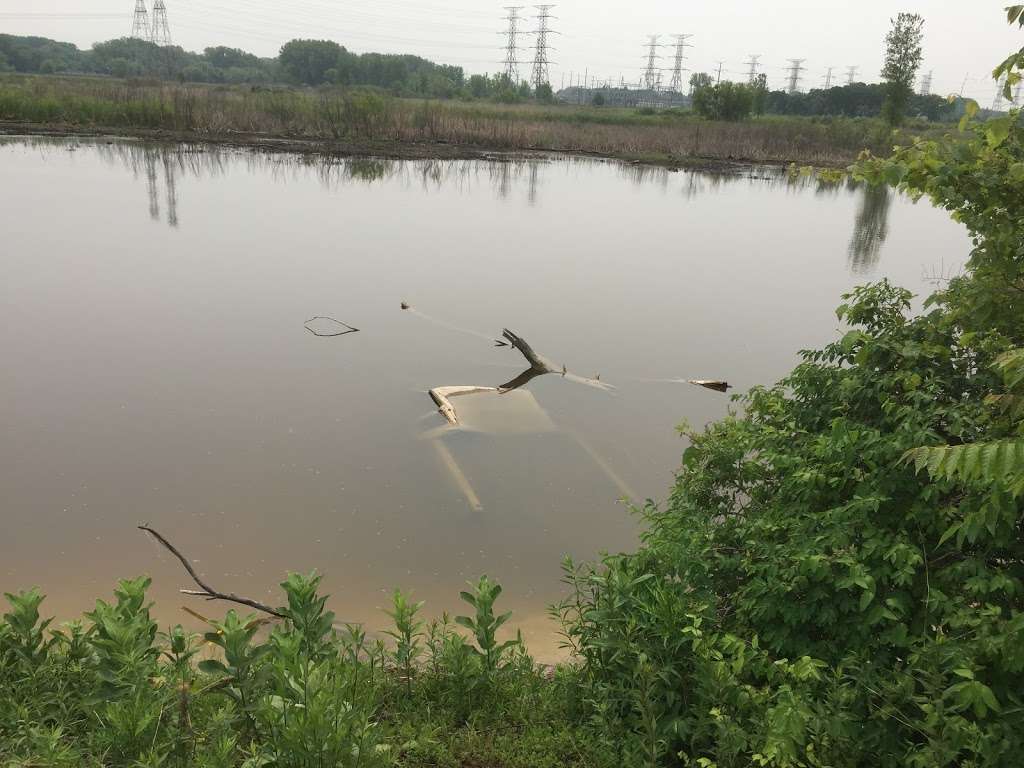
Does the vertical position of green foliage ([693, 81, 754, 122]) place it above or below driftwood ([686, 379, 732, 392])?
above

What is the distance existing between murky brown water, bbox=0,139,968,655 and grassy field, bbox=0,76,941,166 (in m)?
12.4

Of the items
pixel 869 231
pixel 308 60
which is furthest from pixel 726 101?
pixel 308 60

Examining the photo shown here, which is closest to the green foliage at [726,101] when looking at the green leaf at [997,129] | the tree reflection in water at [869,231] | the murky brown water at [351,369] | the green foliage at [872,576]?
the tree reflection in water at [869,231]

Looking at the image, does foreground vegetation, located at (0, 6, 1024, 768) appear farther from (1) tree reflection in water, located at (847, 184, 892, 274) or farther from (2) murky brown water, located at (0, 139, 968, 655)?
(1) tree reflection in water, located at (847, 184, 892, 274)

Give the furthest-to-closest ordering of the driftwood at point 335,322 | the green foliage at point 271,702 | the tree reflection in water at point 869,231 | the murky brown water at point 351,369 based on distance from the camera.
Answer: the tree reflection in water at point 869,231 → the driftwood at point 335,322 → the murky brown water at point 351,369 → the green foliage at point 271,702

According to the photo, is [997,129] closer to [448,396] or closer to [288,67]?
[448,396]

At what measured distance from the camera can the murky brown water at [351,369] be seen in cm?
523

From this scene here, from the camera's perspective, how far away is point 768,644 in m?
3.05

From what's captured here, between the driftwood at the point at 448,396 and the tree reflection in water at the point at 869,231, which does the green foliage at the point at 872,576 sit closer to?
the driftwood at the point at 448,396

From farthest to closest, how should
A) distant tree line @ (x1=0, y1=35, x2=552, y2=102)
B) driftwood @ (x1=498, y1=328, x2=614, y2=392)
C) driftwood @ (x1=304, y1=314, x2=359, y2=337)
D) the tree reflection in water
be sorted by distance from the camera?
distant tree line @ (x1=0, y1=35, x2=552, y2=102)
the tree reflection in water
driftwood @ (x1=304, y1=314, x2=359, y2=337)
driftwood @ (x1=498, y1=328, x2=614, y2=392)

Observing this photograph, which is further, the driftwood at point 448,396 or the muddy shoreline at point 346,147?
the muddy shoreline at point 346,147

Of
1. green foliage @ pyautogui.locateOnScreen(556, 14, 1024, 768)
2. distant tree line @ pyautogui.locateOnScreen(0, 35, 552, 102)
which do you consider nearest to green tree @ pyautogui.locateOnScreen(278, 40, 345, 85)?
distant tree line @ pyautogui.locateOnScreen(0, 35, 552, 102)

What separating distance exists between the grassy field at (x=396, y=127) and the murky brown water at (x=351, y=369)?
40.8 feet

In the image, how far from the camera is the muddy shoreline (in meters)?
28.6
